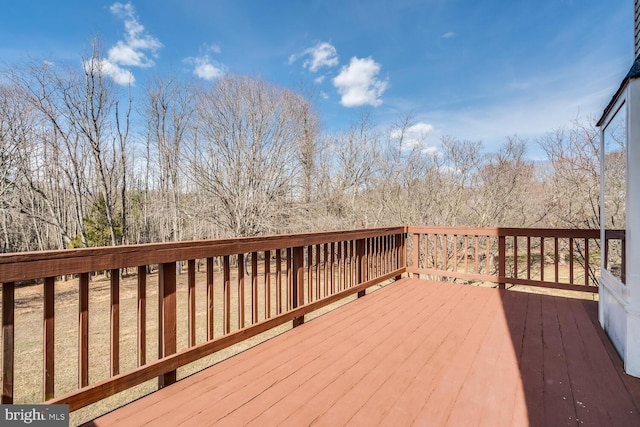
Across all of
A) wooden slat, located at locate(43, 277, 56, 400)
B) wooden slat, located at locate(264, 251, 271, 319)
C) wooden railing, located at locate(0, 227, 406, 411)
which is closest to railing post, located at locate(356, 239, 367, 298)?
wooden railing, located at locate(0, 227, 406, 411)

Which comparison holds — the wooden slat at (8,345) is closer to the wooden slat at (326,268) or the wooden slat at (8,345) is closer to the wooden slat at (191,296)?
the wooden slat at (191,296)

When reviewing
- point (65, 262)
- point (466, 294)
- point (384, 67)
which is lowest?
point (466, 294)

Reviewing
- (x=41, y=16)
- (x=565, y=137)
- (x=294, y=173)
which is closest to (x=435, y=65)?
(x=565, y=137)

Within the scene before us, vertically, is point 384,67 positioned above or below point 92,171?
above

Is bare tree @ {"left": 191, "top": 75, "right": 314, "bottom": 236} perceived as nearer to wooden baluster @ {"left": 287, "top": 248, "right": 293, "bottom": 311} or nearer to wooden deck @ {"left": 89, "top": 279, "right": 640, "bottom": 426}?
wooden baluster @ {"left": 287, "top": 248, "right": 293, "bottom": 311}

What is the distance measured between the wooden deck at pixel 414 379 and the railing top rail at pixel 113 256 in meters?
0.76

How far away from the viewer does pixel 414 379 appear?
1900 millimetres

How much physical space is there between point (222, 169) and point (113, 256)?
837 centimetres

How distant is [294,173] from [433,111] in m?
5.27

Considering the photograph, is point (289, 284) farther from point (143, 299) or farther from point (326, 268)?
point (143, 299)

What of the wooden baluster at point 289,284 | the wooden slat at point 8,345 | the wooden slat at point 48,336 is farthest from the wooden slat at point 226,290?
the wooden slat at point 8,345

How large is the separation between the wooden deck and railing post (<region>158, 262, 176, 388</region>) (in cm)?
8

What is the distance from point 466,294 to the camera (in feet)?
12.9

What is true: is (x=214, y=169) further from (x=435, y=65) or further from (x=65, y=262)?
(x=65, y=262)
